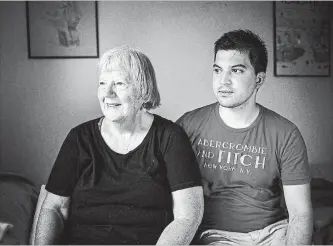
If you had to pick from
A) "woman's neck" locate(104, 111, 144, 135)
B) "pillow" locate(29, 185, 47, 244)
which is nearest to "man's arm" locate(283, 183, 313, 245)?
"woman's neck" locate(104, 111, 144, 135)

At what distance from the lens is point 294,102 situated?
1234mm

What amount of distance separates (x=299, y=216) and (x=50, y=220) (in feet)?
2.30

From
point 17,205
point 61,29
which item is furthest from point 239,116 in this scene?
point 17,205

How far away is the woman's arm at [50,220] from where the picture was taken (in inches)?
42.4

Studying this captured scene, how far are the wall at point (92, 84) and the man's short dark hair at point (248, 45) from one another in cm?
2

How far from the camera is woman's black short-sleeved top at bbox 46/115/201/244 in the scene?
1.08 m

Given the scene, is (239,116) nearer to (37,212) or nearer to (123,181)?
(123,181)

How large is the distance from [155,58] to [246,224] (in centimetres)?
56

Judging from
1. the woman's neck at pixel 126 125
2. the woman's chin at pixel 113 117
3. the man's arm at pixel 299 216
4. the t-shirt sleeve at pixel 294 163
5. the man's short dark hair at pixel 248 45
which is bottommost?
the man's arm at pixel 299 216

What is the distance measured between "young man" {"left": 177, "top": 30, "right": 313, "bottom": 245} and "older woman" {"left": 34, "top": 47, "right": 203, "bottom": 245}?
10cm

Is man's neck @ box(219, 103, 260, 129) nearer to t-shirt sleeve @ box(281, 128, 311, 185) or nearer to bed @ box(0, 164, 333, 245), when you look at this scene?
t-shirt sleeve @ box(281, 128, 311, 185)

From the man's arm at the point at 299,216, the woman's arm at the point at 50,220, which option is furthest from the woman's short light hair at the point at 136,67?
the man's arm at the point at 299,216

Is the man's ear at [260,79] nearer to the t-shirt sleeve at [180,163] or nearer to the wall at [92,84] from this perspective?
the wall at [92,84]

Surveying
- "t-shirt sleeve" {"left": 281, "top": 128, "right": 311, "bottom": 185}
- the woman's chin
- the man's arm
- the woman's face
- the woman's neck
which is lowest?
the man's arm
